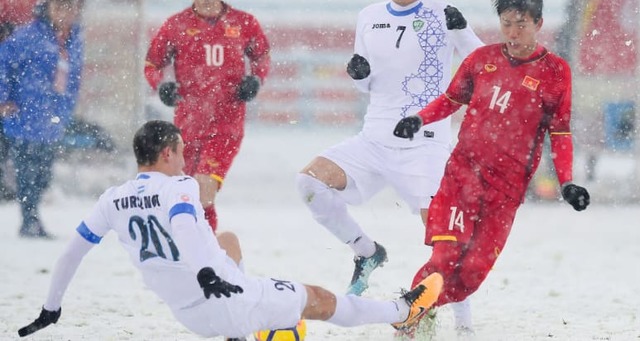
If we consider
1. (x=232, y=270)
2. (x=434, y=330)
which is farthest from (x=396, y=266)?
(x=232, y=270)

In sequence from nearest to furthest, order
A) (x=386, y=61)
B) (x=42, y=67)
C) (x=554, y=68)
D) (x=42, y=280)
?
(x=554, y=68)
(x=386, y=61)
(x=42, y=280)
(x=42, y=67)

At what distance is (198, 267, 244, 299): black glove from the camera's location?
4613mm

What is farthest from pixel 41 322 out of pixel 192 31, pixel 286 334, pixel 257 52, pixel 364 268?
pixel 257 52

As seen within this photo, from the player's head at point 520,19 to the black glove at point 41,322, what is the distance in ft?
8.05

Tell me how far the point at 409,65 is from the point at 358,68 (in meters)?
0.29

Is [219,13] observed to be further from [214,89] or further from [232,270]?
[232,270]

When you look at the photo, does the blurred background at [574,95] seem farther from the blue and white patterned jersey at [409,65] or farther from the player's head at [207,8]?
the blue and white patterned jersey at [409,65]

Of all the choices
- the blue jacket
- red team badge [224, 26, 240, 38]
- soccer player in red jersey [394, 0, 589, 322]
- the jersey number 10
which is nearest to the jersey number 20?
soccer player in red jersey [394, 0, 589, 322]

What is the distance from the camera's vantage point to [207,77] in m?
7.92

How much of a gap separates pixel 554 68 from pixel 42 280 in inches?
170

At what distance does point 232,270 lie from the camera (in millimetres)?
4957

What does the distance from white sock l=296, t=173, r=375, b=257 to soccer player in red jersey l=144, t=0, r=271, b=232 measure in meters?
1.09

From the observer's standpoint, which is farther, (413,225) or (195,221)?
(413,225)

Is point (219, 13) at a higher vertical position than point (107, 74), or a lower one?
higher
